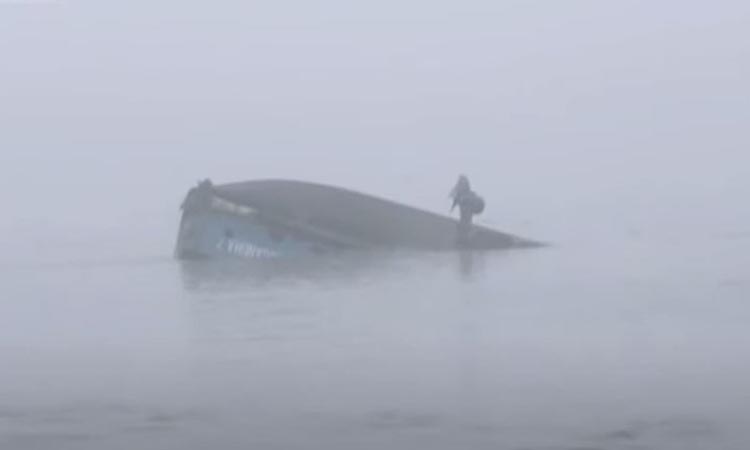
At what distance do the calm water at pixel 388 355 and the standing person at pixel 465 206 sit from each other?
1.46 ft

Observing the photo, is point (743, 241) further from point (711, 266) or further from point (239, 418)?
point (239, 418)

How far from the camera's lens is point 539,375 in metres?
13.5

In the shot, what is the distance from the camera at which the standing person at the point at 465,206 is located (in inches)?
952

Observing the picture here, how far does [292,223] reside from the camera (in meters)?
23.5

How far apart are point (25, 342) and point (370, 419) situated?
5633mm

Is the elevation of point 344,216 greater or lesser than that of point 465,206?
lesser

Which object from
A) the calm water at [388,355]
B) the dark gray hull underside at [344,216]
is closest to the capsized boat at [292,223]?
the dark gray hull underside at [344,216]

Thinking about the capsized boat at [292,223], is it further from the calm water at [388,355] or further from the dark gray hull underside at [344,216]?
the calm water at [388,355]

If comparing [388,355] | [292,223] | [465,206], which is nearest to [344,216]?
[292,223]

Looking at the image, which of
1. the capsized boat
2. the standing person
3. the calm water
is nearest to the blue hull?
the capsized boat

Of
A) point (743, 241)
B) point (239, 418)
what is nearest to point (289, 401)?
point (239, 418)

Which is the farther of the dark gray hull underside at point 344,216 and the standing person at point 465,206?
the standing person at point 465,206

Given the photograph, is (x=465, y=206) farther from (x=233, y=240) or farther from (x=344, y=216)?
(x=233, y=240)

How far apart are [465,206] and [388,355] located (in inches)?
382
